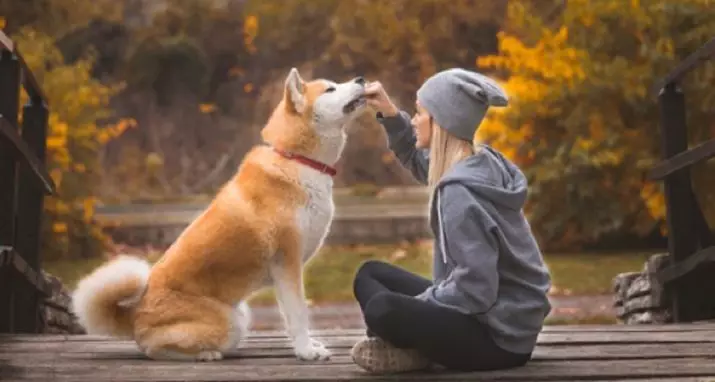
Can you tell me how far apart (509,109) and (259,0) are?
101 inches

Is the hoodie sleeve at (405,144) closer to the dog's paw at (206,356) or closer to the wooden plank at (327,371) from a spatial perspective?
the wooden plank at (327,371)

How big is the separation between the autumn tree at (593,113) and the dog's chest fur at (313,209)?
3752 mm

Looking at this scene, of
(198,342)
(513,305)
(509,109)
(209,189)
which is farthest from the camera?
(209,189)

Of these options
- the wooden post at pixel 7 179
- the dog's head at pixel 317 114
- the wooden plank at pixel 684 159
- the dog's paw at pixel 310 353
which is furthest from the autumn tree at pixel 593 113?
the dog's paw at pixel 310 353

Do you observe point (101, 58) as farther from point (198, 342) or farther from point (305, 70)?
point (198, 342)

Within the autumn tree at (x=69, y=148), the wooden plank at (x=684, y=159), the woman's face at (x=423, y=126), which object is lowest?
the woman's face at (x=423, y=126)

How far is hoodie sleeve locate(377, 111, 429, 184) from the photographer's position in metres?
1.82

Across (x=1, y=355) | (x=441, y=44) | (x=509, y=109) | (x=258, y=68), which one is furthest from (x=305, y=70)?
(x=1, y=355)

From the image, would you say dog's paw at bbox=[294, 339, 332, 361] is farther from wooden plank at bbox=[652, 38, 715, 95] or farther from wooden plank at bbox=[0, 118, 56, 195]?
wooden plank at bbox=[652, 38, 715, 95]

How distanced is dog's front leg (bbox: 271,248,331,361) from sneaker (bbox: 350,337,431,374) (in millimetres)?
187

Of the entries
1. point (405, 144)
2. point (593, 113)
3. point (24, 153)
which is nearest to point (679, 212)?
point (405, 144)

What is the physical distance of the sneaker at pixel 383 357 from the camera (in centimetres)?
149

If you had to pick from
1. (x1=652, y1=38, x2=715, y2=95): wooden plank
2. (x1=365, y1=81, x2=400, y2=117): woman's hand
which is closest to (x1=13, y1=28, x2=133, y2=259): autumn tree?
(x1=652, y1=38, x2=715, y2=95): wooden plank

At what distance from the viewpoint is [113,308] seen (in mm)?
1729
